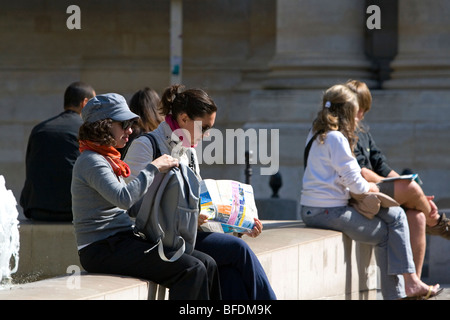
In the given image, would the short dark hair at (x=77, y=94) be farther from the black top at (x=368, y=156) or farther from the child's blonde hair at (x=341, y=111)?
the black top at (x=368, y=156)

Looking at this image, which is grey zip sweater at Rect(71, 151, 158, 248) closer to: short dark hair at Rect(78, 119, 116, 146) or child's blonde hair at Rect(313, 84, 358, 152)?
short dark hair at Rect(78, 119, 116, 146)

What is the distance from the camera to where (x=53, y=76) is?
15.5 m

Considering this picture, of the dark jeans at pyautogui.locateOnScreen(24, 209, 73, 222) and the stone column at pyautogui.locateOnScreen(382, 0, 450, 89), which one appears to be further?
the stone column at pyautogui.locateOnScreen(382, 0, 450, 89)

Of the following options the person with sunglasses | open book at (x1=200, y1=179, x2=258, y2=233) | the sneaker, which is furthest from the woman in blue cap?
the sneaker

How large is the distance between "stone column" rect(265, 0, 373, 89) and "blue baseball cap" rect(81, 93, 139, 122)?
8565 millimetres

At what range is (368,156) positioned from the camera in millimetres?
7562

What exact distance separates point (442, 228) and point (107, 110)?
3848mm

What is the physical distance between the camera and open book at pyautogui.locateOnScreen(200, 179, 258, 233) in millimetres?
5316

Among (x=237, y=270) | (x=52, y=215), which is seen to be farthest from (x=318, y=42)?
(x=237, y=270)

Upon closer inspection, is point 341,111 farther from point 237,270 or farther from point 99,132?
point 99,132

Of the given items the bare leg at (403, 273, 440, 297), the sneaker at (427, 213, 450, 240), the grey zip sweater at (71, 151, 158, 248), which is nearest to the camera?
the grey zip sweater at (71, 151, 158, 248)

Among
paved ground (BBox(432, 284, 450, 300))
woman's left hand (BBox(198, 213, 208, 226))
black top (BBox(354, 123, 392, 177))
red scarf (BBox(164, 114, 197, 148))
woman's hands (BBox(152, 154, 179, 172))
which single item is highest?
red scarf (BBox(164, 114, 197, 148))

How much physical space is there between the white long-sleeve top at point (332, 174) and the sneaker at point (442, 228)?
106cm

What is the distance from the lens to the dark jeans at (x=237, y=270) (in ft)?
16.5
